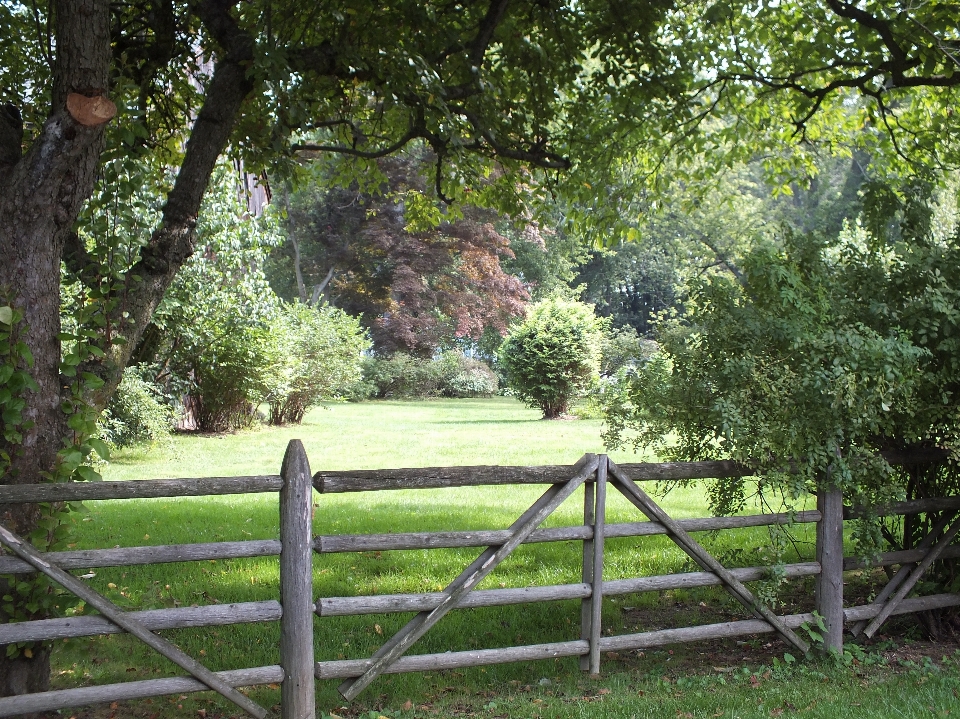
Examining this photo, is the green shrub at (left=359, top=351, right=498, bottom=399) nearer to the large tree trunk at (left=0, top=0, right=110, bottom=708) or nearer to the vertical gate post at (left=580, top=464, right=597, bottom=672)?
the vertical gate post at (left=580, top=464, right=597, bottom=672)

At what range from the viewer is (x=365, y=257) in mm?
43062

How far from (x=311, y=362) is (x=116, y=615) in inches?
675

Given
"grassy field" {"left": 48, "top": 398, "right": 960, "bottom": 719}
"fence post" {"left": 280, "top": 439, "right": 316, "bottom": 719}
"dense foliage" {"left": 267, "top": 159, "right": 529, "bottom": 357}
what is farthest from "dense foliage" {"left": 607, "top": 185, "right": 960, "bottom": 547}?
"dense foliage" {"left": 267, "top": 159, "right": 529, "bottom": 357}

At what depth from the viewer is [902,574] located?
6.14m

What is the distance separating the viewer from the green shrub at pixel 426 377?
35469mm

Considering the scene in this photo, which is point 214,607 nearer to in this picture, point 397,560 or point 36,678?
point 36,678

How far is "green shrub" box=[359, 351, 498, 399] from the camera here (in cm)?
3547

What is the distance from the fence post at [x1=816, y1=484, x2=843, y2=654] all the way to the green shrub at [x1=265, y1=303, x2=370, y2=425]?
1509 centimetres

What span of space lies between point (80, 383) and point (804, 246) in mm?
4738

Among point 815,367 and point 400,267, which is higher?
point 400,267

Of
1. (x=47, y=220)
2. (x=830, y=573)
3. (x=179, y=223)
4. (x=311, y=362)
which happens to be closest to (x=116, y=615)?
(x=47, y=220)

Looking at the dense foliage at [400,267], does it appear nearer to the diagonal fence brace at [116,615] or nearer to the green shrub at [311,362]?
the green shrub at [311,362]


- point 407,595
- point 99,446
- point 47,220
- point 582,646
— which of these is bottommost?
point 582,646

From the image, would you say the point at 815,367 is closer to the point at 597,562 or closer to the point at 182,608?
the point at 597,562
